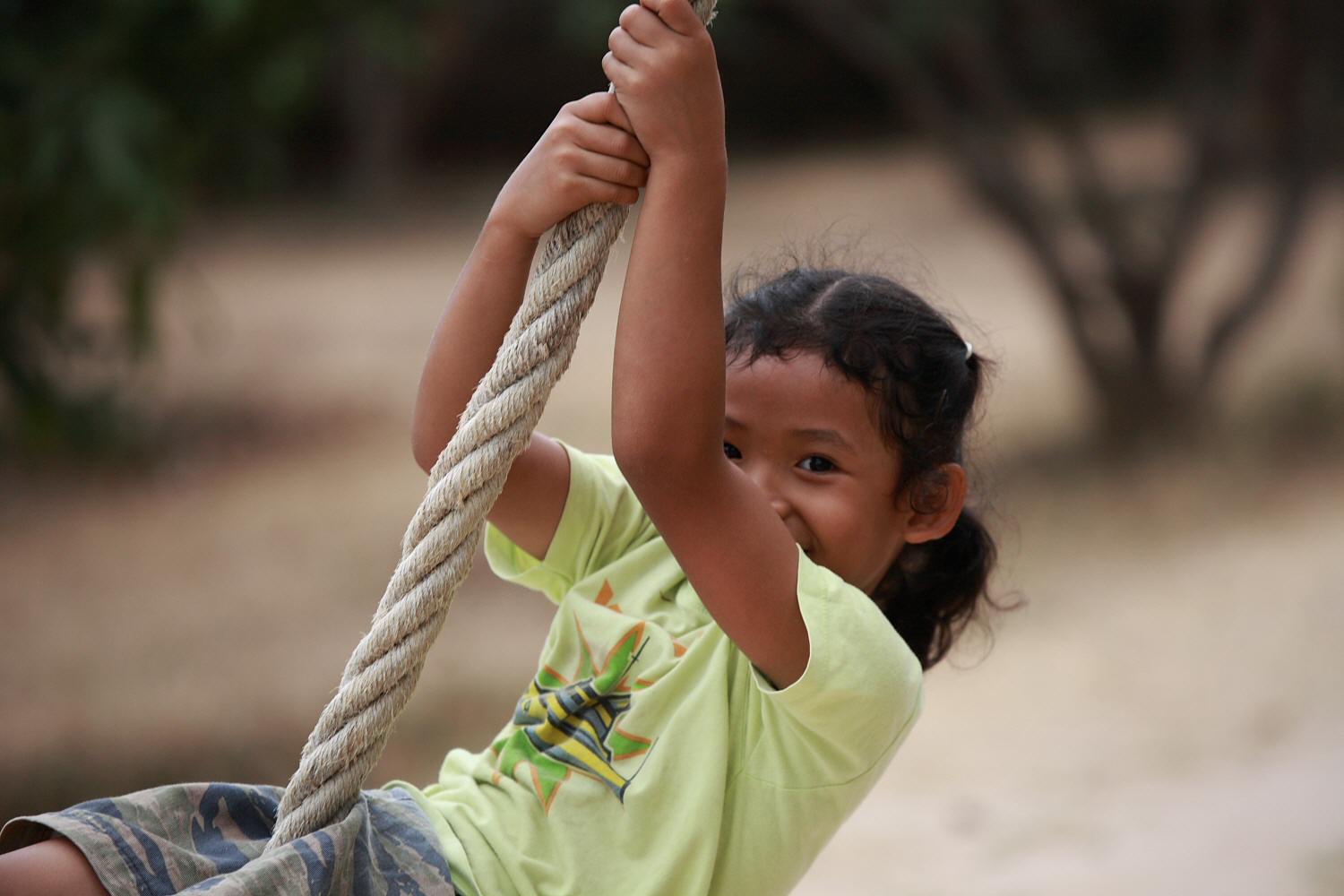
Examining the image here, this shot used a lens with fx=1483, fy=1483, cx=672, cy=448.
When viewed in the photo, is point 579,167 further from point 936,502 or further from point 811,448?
point 936,502

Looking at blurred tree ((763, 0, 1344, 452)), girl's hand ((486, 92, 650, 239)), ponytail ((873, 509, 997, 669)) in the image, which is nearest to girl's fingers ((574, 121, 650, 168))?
girl's hand ((486, 92, 650, 239))

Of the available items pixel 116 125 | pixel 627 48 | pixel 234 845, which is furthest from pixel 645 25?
pixel 116 125

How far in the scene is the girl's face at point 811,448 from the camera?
1292mm

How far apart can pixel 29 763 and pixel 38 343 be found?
144 cm

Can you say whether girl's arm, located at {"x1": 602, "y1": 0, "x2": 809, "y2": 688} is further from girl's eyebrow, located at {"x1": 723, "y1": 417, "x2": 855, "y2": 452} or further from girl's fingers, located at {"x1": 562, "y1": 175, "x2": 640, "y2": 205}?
girl's eyebrow, located at {"x1": 723, "y1": 417, "x2": 855, "y2": 452}

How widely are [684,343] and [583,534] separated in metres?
0.40

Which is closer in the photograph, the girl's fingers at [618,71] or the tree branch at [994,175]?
the girl's fingers at [618,71]

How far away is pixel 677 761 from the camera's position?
128cm

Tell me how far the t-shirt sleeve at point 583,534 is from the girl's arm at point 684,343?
30 cm

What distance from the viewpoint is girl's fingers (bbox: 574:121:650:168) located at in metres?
1.14

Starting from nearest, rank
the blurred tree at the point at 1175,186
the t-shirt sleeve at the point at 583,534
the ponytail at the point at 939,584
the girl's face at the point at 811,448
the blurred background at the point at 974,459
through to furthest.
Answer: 1. the girl's face at the point at 811,448
2. the t-shirt sleeve at the point at 583,534
3. the ponytail at the point at 939,584
4. the blurred background at the point at 974,459
5. the blurred tree at the point at 1175,186

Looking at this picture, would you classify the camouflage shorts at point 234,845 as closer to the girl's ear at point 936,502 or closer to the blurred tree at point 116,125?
the girl's ear at point 936,502

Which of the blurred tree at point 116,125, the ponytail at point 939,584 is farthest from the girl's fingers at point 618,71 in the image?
the blurred tree at point 116,125

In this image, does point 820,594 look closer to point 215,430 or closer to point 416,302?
point 215,430
